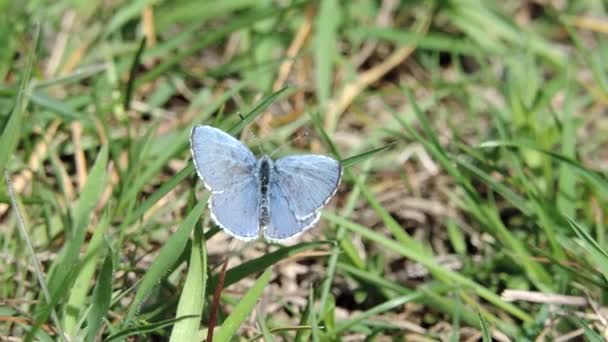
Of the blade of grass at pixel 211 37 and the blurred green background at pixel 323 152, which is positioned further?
the blade of grass at pixel 211 37

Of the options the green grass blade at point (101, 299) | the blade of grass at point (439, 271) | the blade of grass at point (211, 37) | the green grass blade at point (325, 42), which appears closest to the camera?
the green grass blade at point (101, 299)

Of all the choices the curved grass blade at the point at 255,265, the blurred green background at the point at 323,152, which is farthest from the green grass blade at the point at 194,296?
the curved grass blade at the point at 255,265

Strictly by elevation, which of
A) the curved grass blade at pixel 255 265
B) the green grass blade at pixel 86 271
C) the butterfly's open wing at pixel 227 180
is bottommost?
the curved grass blade at pixel 255 265

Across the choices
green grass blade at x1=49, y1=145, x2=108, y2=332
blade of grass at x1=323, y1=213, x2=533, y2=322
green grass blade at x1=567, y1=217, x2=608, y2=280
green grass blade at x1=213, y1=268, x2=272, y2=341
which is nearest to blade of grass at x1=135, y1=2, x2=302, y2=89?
green grass blade at x1=49, y1=145, x2=108, y2=332

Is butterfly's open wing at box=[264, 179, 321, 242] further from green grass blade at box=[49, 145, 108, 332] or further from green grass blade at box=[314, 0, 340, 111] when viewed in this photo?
green grass blade at box=[314, 0, 340, 111]

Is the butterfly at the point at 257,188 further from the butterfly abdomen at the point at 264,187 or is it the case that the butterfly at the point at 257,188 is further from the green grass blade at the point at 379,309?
the green grass blade at the point at 379,309

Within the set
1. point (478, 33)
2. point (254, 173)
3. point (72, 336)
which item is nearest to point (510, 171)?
point (478, 33)

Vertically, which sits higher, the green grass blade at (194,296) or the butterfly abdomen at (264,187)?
the butterfly abdomen at (264,187)

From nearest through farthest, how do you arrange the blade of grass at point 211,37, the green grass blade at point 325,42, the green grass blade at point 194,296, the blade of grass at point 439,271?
the green grass blade at point 194,296, the blade of grass at point 439,271, the blade of grass at point 211,37, the green grass blade at point 325,42
